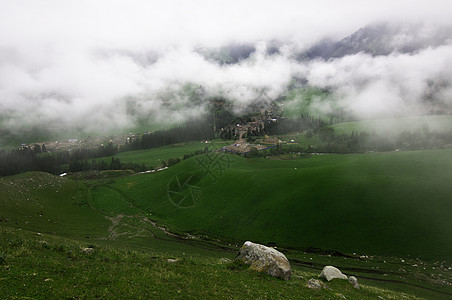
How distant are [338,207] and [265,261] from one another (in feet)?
146

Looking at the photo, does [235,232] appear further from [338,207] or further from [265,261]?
[265,261]

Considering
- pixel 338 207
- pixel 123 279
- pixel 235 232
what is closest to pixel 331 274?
pixel 123 279

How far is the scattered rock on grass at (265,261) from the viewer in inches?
996

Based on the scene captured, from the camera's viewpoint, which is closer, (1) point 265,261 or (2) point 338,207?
(1) point 265,261

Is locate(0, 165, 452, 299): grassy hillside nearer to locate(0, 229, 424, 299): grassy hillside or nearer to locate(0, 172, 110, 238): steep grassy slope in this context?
locate(0, 229, 424, 299): grassy hillside

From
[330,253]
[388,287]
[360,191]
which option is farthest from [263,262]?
[360,191]

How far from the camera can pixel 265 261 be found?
84.6ft

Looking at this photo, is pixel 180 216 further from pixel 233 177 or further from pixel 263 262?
pixel 263 262

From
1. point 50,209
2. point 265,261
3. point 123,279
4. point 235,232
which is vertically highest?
point 123,279

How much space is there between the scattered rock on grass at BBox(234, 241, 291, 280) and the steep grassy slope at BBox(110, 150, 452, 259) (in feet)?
109

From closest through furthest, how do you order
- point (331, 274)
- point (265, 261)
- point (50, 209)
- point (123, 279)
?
Result: 1. point (123, 279)
2. point (265, 261)
3. point (331, 274)
4. point (50, 209)

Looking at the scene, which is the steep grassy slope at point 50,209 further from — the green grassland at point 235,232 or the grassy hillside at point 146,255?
the green grassland at point 235,232

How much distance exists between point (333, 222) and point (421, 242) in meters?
17.2

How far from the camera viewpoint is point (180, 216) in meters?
81.7
